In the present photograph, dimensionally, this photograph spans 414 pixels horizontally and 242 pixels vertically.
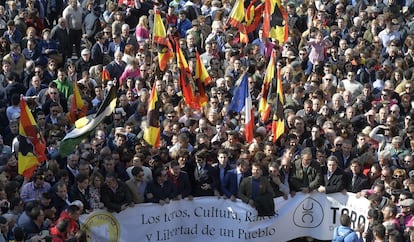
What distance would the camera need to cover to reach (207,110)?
20406 mm

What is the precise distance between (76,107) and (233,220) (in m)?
3.68

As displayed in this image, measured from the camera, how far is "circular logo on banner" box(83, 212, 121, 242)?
16812 mm

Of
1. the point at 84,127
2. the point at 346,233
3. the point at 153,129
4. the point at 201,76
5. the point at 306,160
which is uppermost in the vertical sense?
the point at 201,76

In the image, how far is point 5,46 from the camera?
74.6 ft

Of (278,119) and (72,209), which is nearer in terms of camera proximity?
(72,209)

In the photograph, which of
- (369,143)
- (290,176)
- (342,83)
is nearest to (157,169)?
(290,176)

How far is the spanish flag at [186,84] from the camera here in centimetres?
2059

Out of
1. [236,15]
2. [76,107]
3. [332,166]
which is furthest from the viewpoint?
[236,15]

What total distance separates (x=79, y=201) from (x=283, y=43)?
8.38 meters

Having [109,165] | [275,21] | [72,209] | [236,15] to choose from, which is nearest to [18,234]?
[72,209]

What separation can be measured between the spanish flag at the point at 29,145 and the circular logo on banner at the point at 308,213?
3.79 m

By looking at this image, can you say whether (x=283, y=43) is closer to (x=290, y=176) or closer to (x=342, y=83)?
(x=342, y=83)

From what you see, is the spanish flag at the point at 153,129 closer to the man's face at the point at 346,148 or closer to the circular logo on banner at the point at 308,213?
the circular logo on banner at the point at 308,213

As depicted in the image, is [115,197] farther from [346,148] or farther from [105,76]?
[105,76]
